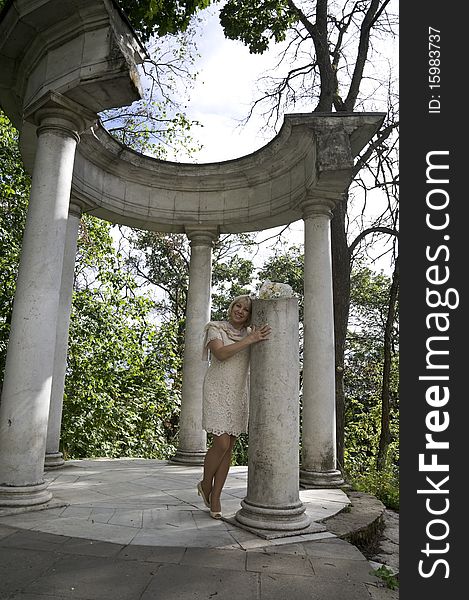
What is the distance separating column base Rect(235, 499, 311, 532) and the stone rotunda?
11.5 ft

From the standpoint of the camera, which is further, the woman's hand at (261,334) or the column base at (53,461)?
the column base at (53,461)

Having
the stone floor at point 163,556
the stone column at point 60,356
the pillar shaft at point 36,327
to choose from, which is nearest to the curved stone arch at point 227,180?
the stone column at point 60,356

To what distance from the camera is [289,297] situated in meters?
7.31

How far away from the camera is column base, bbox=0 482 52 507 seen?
743 centimetres

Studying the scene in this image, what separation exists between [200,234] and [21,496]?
9061 millimetres

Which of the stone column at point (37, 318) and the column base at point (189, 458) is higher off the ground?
the stone column at point (37, 318)

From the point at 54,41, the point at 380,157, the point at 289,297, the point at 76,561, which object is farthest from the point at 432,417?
the point at 380,157

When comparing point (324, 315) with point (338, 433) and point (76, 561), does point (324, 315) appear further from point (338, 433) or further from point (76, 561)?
point (76, 561)

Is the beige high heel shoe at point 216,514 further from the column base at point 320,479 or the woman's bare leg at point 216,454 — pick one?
the column base at point 320,479

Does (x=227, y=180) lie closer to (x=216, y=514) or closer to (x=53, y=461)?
(x=53, y=461)

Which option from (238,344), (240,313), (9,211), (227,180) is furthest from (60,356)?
(9,211)

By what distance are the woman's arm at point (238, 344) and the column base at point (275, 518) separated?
223 centimetres

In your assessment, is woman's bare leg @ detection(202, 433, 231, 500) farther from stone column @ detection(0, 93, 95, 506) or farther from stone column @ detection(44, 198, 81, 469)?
stone column @ detection(44, 198, 81, 469)

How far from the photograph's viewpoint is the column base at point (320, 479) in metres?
10.4
